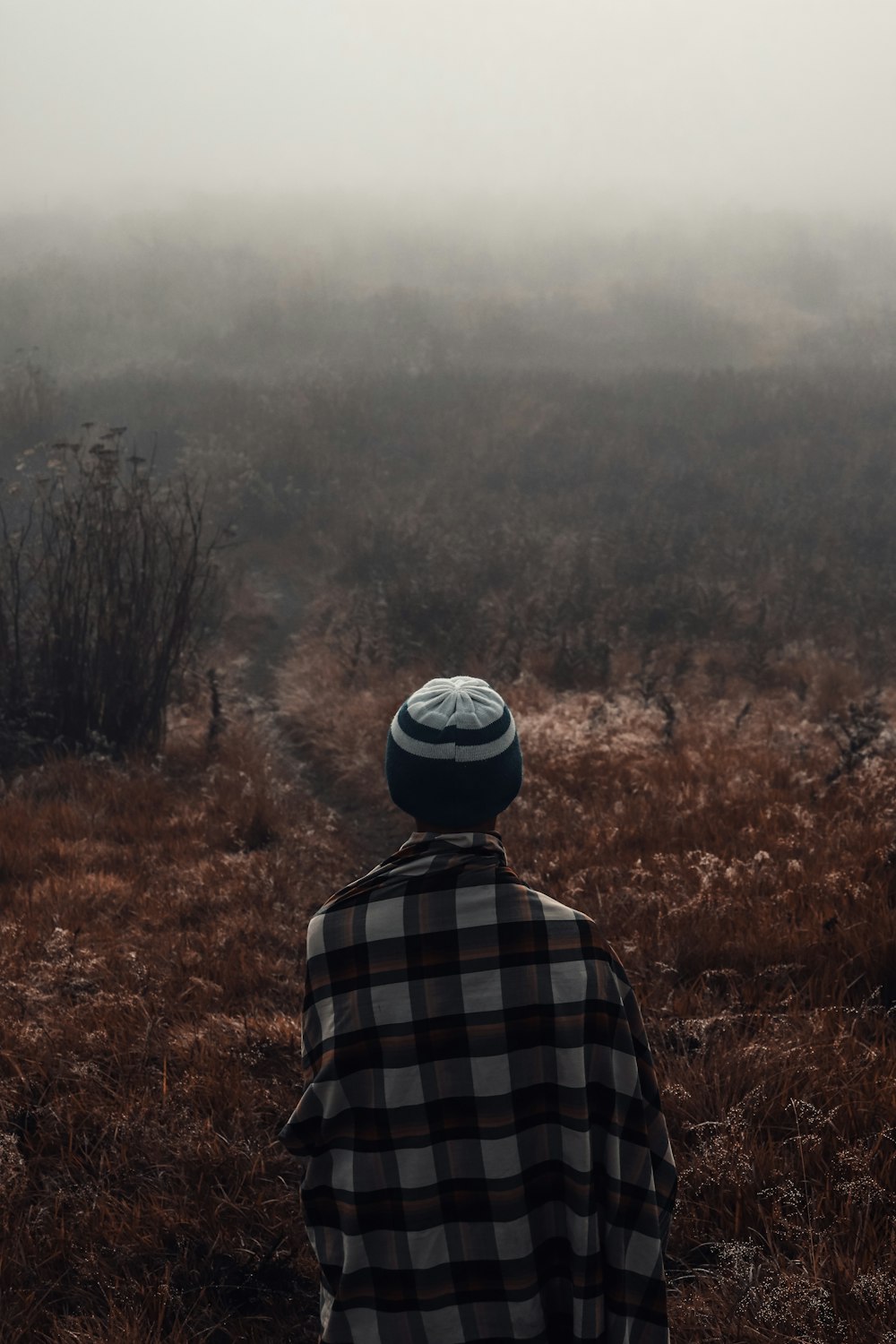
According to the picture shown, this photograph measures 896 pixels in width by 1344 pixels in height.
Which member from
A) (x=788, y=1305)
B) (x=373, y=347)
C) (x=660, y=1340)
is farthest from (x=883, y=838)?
(x=373, y=347)

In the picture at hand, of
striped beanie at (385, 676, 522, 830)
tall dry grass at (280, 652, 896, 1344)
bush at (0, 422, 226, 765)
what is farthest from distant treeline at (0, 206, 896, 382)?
striped beanie at (385, 676, 522, 830)

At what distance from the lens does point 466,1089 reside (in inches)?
62.1

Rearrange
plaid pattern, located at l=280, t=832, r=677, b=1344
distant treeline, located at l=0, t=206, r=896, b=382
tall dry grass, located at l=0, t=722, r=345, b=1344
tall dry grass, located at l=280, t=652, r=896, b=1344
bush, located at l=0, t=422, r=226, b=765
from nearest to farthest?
plaid pattern, located at l=280, t=832, r=677, b=1344
tall dry grass, located at l=280, t=652, r=896, b=1344
tall dry grass, located at l=0, t=722, r=345, b=1344
bush, located at l=0, t=422, r=226, b=765
distant treeline, located at l=0, t=206, r=896, b=382

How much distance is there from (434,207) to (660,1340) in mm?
33732

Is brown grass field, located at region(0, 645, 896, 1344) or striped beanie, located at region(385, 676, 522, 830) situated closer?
striped beanie, located at region(385, 676, 522, 830)

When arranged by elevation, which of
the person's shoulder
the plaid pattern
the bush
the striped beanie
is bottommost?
the bush

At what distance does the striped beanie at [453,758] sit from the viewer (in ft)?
5.21

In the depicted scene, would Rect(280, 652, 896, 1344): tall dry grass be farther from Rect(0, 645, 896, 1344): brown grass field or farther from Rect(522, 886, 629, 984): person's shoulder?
Rect(522, 886, 629, 984): person's shoulder

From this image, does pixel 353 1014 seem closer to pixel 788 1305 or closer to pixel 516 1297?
pixel 516 1297

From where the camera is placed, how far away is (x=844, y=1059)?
2.96 metres

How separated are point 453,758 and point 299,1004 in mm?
2746

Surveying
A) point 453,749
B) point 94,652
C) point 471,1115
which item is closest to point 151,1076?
point 471,1115

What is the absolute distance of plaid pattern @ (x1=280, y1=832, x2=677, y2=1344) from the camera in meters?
1.56

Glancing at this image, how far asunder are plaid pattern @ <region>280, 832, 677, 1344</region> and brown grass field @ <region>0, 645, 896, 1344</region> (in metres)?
0.88
